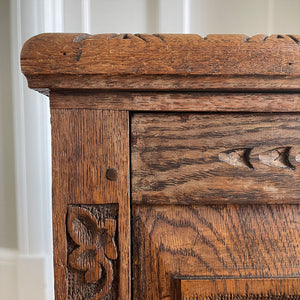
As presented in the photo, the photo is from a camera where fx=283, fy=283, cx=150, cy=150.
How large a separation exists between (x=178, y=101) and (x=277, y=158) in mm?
136

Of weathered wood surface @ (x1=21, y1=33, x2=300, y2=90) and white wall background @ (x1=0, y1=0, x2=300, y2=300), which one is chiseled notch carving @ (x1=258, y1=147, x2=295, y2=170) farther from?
white wall background @ (x1=0, y1=0, x2=300, y2=300)

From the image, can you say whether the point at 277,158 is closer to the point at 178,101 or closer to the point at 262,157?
the point at 262,157

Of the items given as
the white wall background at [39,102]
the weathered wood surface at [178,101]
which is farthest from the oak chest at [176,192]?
the white wall background at [39,102]

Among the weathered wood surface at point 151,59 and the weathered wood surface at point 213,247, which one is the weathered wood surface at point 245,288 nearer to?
the weathered wood surface at point 213,247

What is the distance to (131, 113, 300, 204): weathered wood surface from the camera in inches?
12.9

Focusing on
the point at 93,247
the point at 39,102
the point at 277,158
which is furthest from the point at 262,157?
the point at 39,102

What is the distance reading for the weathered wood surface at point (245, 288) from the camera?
32 centimetres

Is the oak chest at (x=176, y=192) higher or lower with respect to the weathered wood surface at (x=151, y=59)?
lower

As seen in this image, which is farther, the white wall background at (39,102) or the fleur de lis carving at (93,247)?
the white wall background at (39,102)

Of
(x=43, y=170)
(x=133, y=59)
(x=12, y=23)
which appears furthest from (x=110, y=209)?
(x=12, y=23)

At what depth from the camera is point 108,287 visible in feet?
1.08

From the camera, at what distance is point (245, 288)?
0.32 meters

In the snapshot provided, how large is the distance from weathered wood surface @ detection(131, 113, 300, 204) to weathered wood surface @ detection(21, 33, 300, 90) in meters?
0.05

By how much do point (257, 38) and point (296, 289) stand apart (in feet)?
0.94
